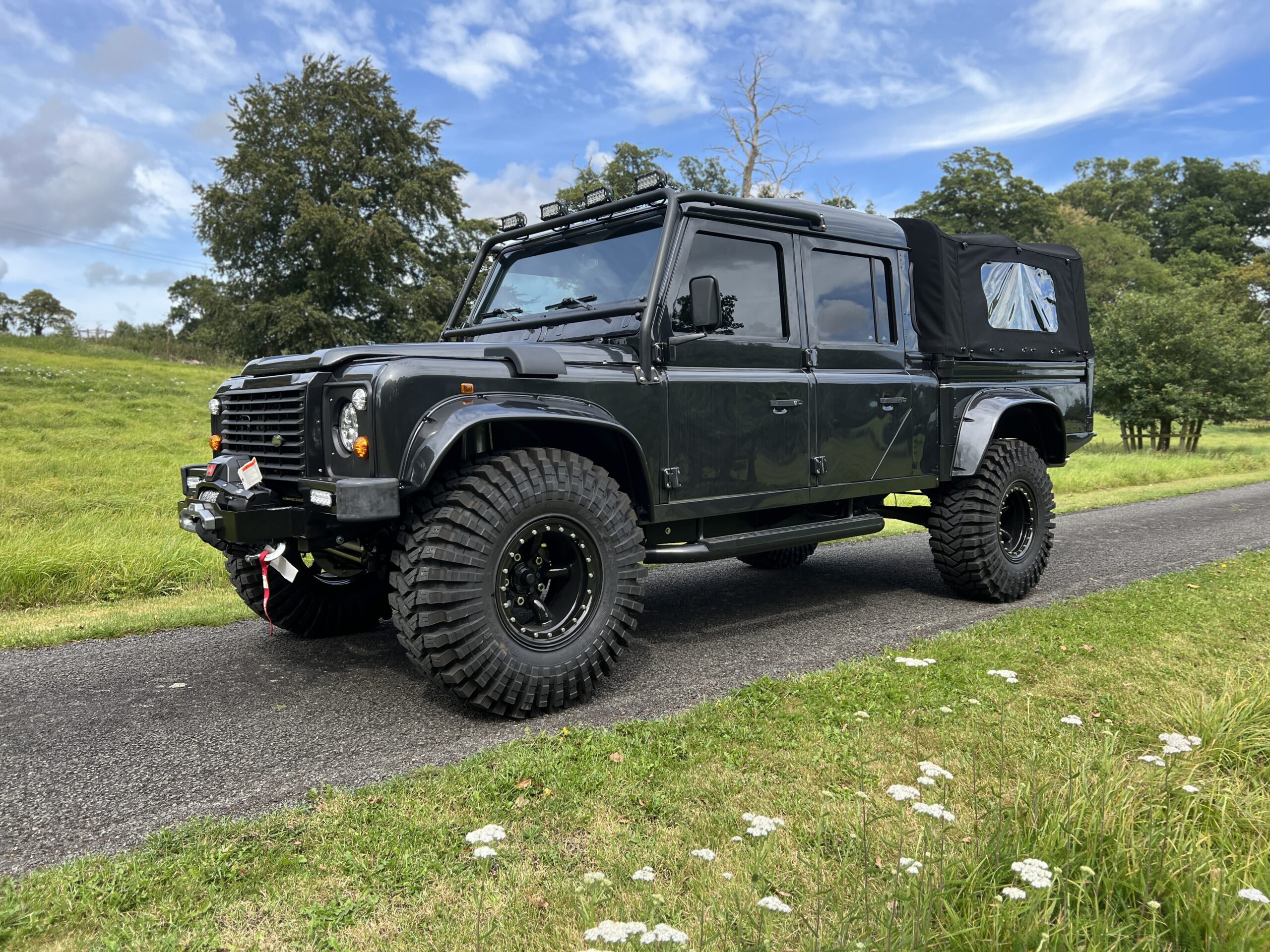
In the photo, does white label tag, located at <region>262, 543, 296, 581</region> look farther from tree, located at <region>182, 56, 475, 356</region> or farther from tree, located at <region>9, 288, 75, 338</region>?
tree, located at <region>9, 288, 75, 338</region>

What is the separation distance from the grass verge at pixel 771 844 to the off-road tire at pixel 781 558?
3563 mm

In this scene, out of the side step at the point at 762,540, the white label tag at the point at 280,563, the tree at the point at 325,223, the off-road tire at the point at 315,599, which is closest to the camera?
the white label tag at the point at 280,563

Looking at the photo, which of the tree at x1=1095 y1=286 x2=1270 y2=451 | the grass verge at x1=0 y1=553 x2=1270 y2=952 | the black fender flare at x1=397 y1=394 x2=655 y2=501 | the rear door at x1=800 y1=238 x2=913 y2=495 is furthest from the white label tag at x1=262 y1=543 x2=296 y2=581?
the tree at x1=1095 y1=286 x2=1270 y2=451

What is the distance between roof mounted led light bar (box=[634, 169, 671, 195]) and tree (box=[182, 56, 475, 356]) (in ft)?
89.8

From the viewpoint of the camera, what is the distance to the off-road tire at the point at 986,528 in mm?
5730

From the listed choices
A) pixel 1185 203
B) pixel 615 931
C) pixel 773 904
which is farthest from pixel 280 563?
pixel 1185 203

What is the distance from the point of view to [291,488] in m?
3.72

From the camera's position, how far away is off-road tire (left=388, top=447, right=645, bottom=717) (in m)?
3.41

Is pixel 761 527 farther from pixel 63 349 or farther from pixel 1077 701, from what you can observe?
pixel 63 349

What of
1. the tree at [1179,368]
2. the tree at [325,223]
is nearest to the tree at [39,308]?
the tree at [325,223]

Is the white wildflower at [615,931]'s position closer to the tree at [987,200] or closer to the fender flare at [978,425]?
the fender flare at [978,425]

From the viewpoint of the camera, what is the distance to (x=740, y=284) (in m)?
4.70

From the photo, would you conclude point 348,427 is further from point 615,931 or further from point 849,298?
point 849,298

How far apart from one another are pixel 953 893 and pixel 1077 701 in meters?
2.03
